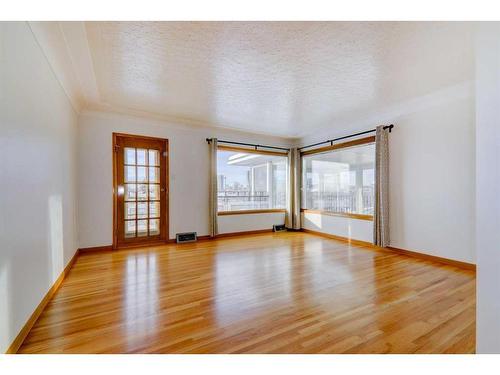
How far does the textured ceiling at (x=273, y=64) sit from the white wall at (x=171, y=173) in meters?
0.56

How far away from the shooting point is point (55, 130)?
2666 mm

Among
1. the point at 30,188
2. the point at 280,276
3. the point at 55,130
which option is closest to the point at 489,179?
the point at 280,276

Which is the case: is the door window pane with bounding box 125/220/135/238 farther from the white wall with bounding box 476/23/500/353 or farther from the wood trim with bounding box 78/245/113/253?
the white wall with bounding box 476/23/500/353

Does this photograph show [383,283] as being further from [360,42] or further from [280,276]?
[360,42]

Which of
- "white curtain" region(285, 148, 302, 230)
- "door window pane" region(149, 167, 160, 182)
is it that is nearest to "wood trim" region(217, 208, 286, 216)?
"white curtain" region(285, 148, 302, 230)

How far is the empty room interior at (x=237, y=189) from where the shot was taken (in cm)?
167

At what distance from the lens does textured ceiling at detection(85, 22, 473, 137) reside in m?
2.13

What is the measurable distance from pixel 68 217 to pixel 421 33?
436cm

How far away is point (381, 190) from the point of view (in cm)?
422

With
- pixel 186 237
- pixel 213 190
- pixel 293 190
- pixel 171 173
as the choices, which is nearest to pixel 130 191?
pixel 171 173

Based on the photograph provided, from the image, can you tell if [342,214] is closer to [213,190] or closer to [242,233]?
[242,233]

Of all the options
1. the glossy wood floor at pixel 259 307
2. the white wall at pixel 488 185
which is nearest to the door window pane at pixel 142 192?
the glossy wood floor at pixel 259 307

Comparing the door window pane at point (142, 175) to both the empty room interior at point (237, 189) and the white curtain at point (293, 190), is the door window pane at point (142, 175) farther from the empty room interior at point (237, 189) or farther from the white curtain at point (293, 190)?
the white curtain at point (293, 190)

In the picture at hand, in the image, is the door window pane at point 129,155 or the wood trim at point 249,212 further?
the wood trim at point 249,212
